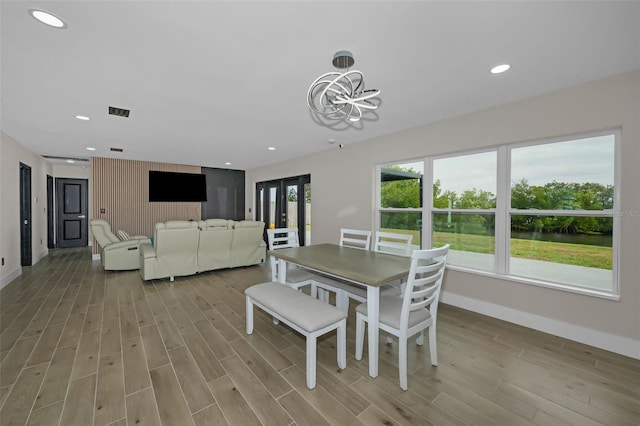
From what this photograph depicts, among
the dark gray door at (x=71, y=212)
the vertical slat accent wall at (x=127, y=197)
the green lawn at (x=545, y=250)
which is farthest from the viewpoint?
the dark gray door at (x=71, y=212)

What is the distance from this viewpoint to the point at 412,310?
1.89 m

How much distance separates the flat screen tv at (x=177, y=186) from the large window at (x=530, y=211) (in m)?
6.34

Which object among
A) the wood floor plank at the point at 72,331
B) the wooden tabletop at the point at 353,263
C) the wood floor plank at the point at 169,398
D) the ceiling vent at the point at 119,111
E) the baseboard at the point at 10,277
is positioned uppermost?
the ceiling vent at the point at 119,111

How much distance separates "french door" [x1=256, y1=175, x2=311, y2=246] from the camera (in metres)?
5.91

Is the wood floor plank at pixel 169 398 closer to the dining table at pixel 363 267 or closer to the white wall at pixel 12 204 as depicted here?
the dining table at pixel 363 267

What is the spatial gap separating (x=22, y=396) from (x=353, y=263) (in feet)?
8.11

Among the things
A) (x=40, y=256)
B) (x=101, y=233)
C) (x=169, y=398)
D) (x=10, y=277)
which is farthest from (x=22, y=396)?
(x=40, y=256)

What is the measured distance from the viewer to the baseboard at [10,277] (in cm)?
382

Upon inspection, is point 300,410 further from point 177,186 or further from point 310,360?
point 177,186

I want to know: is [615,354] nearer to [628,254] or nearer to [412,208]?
[628,254]

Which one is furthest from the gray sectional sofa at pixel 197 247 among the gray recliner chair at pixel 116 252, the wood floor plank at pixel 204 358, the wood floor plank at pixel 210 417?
the wood floor plank at pixel 210 417

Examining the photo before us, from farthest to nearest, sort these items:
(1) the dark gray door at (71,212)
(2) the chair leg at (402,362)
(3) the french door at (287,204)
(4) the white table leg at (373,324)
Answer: (1) the dark gray door at (71,212) < (3) the french door at (287,204) < (4) the white table leg at (373,324) < (2) the chair leg at (402,362)

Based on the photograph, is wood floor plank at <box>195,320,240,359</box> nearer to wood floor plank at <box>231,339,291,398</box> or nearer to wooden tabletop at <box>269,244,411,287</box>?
wood floor plank at <box>231,339,291,398</box>

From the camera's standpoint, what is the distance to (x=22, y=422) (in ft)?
4.90
